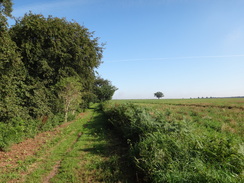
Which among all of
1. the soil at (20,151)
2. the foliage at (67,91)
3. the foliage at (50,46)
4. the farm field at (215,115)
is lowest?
the soil at (20,151)

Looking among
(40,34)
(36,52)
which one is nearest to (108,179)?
(36,52)

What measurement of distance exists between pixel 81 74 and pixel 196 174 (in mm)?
16976

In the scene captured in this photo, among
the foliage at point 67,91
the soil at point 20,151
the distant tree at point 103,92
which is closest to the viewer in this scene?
the soil at point 20,151

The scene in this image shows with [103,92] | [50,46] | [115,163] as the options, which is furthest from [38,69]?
[103,92]

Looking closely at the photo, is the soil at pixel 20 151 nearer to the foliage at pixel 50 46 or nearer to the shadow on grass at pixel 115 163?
the shadow on grass at pixel 115 163

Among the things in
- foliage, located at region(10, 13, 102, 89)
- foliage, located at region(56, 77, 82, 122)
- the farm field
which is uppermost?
foliage, located at region(10, 13, 102, 89)

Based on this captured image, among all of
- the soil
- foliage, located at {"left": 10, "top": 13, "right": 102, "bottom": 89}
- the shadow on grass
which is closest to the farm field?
the shadow on grass

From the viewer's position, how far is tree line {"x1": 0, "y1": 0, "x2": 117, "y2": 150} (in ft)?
27.3

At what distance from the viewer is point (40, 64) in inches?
497

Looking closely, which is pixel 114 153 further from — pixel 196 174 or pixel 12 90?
pixel 12 90

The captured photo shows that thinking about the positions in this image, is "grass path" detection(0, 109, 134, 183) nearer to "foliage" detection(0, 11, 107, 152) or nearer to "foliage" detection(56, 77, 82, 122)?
"foliage" detection(0, 11, 107, 152)

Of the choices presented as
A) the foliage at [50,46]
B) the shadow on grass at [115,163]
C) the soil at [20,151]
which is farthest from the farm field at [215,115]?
the foliage at [50,46]

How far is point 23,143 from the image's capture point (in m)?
8.27

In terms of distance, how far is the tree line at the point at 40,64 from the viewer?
328 inches
